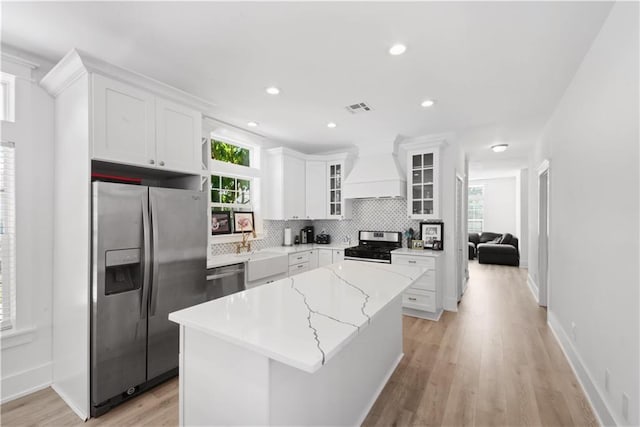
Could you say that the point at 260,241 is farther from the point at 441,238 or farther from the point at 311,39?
the point at 311,39

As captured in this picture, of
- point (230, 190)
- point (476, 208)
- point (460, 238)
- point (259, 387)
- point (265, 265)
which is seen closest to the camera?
point (259, 387)

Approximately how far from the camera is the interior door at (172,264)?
2.26 meters

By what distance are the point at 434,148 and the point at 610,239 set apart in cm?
261

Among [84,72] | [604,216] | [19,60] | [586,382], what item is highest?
[19,60]

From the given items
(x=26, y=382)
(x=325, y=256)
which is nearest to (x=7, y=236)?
(x=26, y=382)

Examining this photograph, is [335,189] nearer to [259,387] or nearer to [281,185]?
[281,185]

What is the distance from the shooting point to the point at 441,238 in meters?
4.19

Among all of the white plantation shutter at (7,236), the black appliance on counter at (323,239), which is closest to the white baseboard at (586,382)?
the black appliance on counter at (323,239)

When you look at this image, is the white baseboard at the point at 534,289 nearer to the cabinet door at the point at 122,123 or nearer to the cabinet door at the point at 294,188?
the cabinet door at the point at 294,188

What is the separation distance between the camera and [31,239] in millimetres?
2227

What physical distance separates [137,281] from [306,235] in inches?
127

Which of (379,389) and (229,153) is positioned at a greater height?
(229,153)

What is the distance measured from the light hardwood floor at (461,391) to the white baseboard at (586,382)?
52 mm

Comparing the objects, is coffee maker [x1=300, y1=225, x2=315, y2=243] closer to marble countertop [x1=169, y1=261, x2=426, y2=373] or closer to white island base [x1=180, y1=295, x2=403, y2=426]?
marble countertop [x1=169, y1=261, x2=426, y2=373]
